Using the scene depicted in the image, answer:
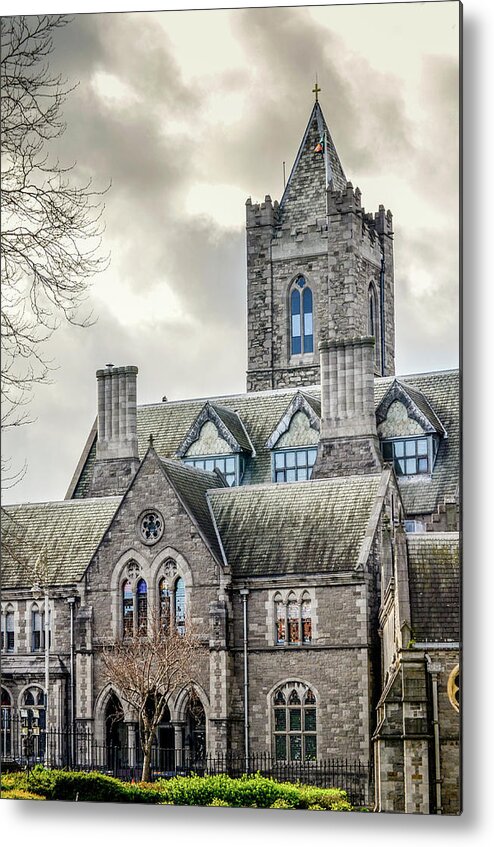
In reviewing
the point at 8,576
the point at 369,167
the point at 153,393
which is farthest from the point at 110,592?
the point at 369,167

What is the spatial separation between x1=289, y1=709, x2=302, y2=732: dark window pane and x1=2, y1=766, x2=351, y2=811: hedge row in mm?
901

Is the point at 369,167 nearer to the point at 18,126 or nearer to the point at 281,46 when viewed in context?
the point at 281,46

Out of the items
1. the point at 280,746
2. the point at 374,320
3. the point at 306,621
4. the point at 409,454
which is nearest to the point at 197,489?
the point at 306,621

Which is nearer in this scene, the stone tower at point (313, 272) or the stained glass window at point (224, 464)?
the stone tower at point (313, 272)

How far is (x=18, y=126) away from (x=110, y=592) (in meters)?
4.23

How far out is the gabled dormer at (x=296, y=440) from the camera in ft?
47.1

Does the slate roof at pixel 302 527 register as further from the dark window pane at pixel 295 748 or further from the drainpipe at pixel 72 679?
the drainpipe at pixel 72 679

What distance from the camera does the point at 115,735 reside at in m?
13.7

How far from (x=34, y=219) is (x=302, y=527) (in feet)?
11.3

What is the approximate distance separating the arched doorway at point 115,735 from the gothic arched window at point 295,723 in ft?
4.22

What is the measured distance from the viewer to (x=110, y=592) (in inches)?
570

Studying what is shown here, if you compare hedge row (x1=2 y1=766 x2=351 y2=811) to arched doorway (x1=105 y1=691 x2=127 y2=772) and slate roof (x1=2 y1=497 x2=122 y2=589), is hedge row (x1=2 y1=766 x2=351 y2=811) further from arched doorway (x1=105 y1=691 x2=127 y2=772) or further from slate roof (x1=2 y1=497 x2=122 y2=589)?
slate roof (x1=2 y1=497 x2=122 y2=589)

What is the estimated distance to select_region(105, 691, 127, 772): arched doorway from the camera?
13.2 meters

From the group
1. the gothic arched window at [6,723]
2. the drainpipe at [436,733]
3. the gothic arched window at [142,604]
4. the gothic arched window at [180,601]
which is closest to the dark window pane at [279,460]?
the gothic arched window at [180,601]
